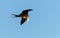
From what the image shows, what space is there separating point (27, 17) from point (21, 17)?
1.03 feet

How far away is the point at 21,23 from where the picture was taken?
14.8 metres

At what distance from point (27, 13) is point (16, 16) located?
59 cm

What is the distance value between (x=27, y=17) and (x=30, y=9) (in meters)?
0.73

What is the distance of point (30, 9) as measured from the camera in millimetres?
13984

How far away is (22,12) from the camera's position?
14148 millimetres

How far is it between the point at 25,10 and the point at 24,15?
38 cm

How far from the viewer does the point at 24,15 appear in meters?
14.4

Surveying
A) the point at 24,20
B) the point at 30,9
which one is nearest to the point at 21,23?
the point at 24,20

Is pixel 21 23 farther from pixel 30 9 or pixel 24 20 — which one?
pixel 30 9

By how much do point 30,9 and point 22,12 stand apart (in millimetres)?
458

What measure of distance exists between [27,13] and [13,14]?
721mm

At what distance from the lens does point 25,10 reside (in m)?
14.1

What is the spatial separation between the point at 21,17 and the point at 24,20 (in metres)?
0.24

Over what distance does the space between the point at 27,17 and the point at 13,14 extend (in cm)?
76
